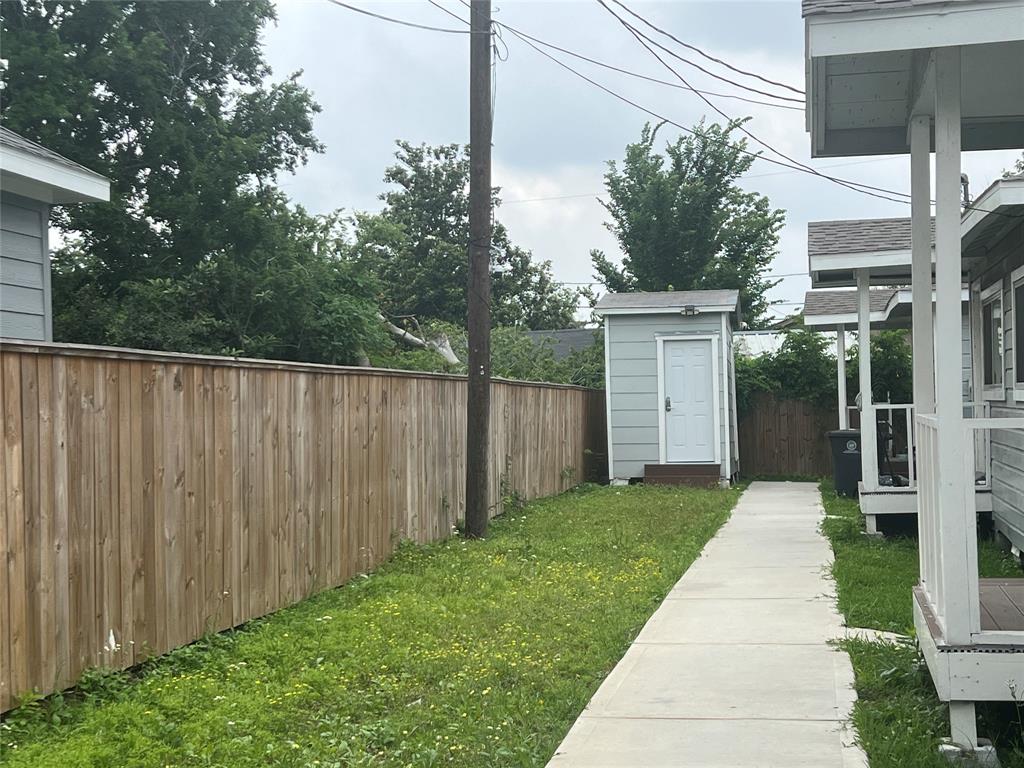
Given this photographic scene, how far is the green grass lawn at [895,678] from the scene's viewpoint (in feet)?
14.1

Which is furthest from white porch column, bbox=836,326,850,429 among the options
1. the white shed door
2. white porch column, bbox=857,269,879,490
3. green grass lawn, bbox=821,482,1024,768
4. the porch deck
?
the porch deck

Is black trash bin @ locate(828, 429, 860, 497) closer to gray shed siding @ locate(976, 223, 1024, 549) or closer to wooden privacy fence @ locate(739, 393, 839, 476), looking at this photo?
gray shed siding @ locate(976, 223, 1024, 549)

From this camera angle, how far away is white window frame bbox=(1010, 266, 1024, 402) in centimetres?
850

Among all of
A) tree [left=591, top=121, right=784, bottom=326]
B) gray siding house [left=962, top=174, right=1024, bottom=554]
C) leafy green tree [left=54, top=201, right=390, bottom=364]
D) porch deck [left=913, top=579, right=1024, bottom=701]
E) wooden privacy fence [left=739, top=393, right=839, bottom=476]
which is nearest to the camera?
porch deck [left=913, top=579, right=1024, bottom=701]

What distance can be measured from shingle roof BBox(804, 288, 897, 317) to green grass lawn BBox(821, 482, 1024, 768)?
8485 mm

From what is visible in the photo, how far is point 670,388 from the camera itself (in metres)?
17.8

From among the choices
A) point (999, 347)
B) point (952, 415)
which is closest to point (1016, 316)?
point (999, 347)

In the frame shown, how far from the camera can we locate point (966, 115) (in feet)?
18.3

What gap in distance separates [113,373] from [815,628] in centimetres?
439

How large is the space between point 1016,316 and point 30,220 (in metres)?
7.75

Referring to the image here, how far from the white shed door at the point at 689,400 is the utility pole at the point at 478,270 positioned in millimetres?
7421

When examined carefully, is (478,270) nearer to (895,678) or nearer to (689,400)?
(895,678)

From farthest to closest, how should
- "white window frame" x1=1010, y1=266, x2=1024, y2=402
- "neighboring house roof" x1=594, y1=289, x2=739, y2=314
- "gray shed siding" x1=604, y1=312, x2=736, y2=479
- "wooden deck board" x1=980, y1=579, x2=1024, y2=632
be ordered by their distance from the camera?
"gray shed siding" x1=604, y1=312, x2=736, y2=479
"neighboring house roof" x1=594, y1=289, x2=739, y2=314
"white window frame" x1=1010, y1=266, x2=1024, y2=402
"wooden deck board" x1=980, y1=579, x2=1024, y2=632

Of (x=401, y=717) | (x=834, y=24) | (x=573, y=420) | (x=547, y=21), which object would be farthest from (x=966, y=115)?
(x=573, y=420)
